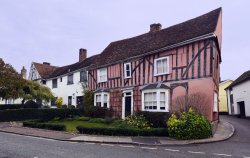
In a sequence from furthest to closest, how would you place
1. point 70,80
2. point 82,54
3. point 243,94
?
point 82,54
point 70,80
point 243,94

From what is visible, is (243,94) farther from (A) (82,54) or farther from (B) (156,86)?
(A) (82,54)

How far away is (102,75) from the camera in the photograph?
27.9m

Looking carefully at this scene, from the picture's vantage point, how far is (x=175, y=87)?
794 inches

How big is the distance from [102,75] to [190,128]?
49.5 feet

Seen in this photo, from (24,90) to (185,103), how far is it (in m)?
22.2

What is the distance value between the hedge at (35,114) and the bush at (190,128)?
45.3 feet

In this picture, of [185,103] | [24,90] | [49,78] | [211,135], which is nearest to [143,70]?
[185,103]

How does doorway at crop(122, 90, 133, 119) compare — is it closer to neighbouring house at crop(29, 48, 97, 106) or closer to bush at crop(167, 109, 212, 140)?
neighbouring house at crop(29, 48, 97, 106)

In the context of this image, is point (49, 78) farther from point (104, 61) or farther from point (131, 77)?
point (131, 77)

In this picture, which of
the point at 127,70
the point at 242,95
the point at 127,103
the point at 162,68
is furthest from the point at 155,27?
the point at 242,95

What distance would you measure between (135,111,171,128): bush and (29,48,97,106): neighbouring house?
13.7 meters

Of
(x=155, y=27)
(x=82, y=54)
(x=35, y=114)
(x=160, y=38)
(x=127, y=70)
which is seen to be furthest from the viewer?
(x=82, y=54)

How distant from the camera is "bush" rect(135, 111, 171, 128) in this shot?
1850cm

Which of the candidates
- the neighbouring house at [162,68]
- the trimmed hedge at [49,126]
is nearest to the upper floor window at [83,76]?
the neighbouring house at [162,68]
